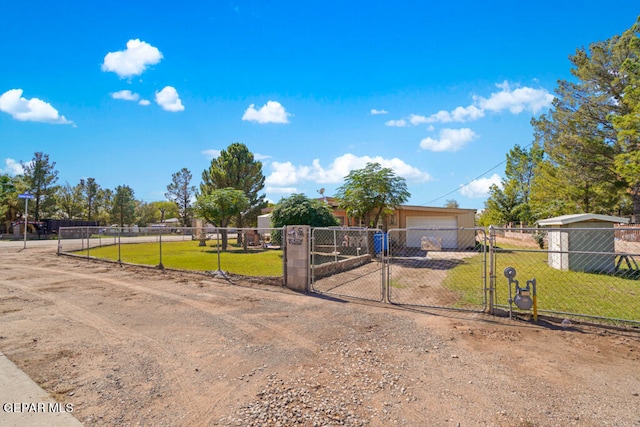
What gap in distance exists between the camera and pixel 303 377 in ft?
12.6

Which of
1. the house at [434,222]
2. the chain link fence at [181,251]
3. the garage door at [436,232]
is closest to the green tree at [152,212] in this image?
the chain link fence at [181,251]

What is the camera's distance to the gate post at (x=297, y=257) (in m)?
8.58

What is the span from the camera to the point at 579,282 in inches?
356

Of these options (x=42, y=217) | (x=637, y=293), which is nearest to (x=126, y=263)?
(x=637, y=293)

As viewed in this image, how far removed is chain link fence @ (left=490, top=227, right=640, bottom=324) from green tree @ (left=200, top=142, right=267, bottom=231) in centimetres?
2481

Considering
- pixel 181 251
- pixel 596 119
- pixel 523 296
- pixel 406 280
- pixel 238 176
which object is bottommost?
pixel 406 280

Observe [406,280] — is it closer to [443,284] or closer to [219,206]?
[443,284]

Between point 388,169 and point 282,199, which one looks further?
point 282,199

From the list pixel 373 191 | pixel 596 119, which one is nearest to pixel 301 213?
pixel 373 191

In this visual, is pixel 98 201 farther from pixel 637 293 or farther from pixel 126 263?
pixel 637 293

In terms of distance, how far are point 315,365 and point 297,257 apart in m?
4.71

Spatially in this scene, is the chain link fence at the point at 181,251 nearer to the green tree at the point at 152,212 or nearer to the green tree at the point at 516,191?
the green tree at the point at 516,191

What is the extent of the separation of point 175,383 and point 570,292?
8.70m

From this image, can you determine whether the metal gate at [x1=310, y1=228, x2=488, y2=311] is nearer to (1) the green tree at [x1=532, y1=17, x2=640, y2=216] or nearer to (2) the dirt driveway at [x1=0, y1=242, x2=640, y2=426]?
(2) the dirt driveway at [x1=0, y1=242, x2=640, y2=426]
